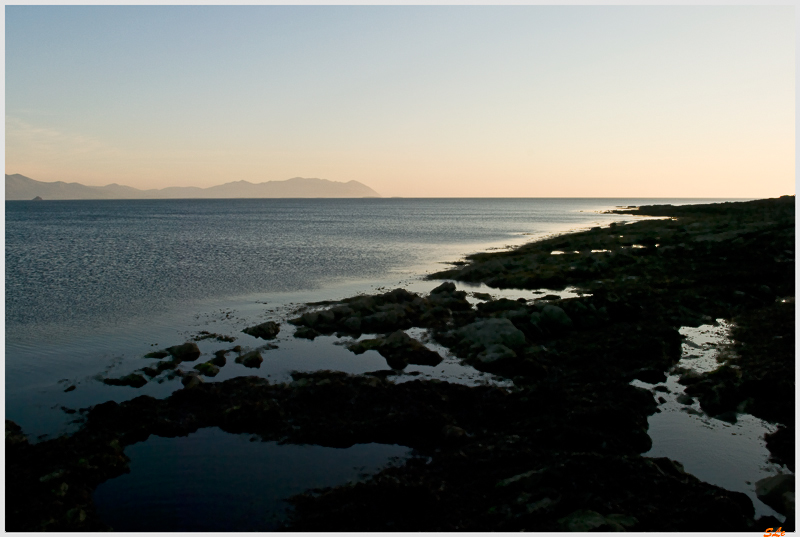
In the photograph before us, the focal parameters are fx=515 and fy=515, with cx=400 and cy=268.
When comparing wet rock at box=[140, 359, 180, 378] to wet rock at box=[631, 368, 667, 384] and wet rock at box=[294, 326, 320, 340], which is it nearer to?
wet rock at box=[294, 326, 320, 340]

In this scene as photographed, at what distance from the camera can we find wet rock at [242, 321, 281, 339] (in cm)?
2236

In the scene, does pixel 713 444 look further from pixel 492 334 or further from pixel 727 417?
pixel 492 334

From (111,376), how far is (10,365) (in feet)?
15.3

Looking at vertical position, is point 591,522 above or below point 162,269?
below

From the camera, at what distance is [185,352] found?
63.2 feet

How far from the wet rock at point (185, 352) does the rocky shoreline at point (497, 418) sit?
7cm

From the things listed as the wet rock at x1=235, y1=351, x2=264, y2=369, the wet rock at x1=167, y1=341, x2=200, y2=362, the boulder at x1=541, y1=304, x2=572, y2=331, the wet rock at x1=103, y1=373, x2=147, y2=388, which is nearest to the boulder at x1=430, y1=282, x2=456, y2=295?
the boulder at x1=541, y1=304, x2=572, y2=331

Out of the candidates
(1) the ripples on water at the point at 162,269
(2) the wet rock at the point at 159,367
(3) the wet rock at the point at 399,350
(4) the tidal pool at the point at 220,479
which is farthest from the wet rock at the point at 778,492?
(1) the ripples on water at the point at 162,269

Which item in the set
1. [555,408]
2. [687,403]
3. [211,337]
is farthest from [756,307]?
[211,337]

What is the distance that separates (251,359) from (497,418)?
9.34 meters

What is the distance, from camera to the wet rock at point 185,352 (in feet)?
62.2

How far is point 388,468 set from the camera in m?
11.4

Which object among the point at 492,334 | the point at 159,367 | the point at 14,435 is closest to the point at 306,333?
the point at 159,367

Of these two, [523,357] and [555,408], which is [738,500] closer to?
[555,408]
